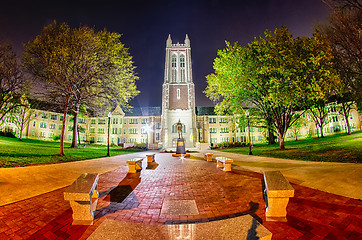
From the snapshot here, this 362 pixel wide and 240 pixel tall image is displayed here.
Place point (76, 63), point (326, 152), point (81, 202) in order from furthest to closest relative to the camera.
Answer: point (76, 63) < point (326, 152) < point (81, 202)

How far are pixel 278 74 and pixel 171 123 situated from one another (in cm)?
2846

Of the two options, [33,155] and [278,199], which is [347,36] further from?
[33,155]

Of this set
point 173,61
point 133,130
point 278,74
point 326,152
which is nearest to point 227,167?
point 326,152

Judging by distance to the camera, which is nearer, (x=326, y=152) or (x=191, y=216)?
(x=191, y=216)

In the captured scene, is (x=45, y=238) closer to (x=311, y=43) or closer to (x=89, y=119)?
(x=311, y=43)

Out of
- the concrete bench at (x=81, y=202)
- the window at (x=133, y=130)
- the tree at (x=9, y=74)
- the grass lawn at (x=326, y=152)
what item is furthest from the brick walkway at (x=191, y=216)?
the window at (x=133, y=130)

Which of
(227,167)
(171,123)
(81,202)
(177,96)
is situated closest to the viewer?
(81,202)

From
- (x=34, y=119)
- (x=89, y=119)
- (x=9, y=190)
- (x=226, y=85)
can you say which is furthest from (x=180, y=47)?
(x=9, y=190)

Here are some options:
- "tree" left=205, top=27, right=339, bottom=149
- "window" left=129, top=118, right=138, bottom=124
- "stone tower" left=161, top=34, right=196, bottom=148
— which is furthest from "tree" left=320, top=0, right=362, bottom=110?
"window" left=129, top=118, right=138, bottom=124

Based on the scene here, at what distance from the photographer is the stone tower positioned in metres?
39.7

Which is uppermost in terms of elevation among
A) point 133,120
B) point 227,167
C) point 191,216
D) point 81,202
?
point 133,120

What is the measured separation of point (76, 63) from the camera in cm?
1455

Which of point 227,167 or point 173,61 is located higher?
point 173,61

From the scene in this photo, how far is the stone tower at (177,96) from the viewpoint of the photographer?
3966 cm
